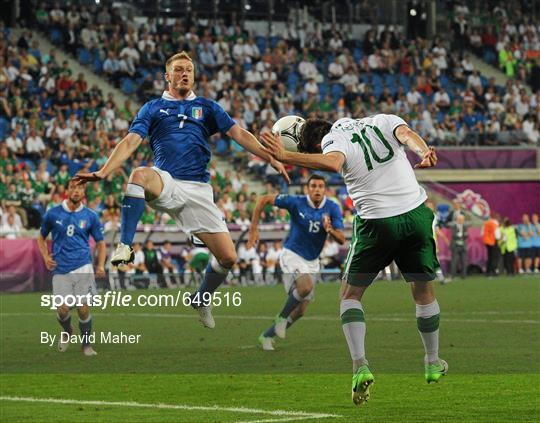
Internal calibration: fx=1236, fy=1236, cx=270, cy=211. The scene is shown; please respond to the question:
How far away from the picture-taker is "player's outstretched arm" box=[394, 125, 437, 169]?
947 centimetres

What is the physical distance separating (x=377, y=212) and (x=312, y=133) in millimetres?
907

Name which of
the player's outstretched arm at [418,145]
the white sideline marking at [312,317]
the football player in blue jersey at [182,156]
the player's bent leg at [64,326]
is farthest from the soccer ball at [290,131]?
the white sideline marking at [312,317]

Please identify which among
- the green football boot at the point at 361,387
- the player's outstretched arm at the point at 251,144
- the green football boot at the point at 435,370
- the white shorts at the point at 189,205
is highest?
the player's outstretched arm at the point at 251,144

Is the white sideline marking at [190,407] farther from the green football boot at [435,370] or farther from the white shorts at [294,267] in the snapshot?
the white shorts at [294,267]

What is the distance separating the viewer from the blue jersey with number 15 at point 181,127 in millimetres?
11102

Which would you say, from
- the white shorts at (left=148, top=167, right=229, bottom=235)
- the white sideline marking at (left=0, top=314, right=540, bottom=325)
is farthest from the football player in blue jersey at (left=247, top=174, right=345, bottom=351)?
the white shorts at (left=148, top=167, right=229, bottom=235)

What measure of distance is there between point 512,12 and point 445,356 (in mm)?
35644

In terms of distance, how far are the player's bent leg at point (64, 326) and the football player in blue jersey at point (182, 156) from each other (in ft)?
25.3

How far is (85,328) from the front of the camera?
18.8m

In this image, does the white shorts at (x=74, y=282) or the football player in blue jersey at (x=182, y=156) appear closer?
the football player in blue jersey at (x=182, y=156)

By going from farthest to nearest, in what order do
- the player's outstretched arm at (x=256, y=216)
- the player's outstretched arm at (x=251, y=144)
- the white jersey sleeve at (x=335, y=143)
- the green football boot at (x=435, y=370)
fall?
the player's outstretched arm at (x=256, y=216) → the green football boot at (x=435, y=370) → the player's outstretched arm at (x=251, y=144) → the white jersey sleeve at (x=335, y=143)

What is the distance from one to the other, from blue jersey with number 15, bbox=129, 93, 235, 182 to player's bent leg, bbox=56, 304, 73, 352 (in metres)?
7.97

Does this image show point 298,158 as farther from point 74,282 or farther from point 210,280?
point 74,282

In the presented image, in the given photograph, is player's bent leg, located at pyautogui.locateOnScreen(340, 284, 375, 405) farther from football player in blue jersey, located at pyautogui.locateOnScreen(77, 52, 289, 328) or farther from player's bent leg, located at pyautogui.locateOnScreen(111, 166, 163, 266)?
player's bent leg, located at pyautogui.locateOnScreen(111, 166, 163, 266)
